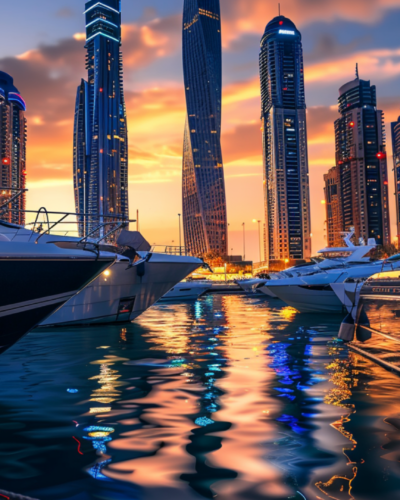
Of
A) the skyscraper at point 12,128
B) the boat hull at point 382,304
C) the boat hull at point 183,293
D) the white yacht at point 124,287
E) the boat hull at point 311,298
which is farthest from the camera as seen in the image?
the skyscraper at point 12,128

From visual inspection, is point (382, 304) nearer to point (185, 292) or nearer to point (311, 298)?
point (311, 298)

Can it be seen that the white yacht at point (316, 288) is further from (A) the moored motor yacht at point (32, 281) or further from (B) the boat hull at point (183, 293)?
(B) the boat hull at point (183, 293)

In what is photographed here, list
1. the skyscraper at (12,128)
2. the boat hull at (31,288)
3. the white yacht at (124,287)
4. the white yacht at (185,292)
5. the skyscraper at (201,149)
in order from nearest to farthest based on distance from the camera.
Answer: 1. the boat hull at (31,288)
2. the white yacht at (124,287)
3. the white yacht at (185,292)
4. the skyscraper at (12,128)
5. the skyscraper at (201,149)

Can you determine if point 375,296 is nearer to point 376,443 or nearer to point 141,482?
point 376,443

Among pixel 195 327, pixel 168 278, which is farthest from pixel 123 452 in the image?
pixel 168 278

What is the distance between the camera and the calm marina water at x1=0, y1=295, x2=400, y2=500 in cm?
357

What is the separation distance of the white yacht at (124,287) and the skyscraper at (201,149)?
160 metres

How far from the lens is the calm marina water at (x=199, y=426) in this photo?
357 centimetres

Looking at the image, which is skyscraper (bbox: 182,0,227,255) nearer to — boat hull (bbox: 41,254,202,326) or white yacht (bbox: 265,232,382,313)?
white yacht (bbox: 265,232,382,313)

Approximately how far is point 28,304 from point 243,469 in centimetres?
441

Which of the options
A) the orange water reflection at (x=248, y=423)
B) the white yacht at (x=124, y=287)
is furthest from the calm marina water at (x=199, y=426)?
the white yacht at (x=124, y=287)

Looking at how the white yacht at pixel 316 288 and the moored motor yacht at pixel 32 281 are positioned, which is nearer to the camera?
the moored motor yacht at pixel 32 281

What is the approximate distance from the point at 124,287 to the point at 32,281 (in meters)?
8.81

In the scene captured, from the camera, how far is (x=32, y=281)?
7055 mm
